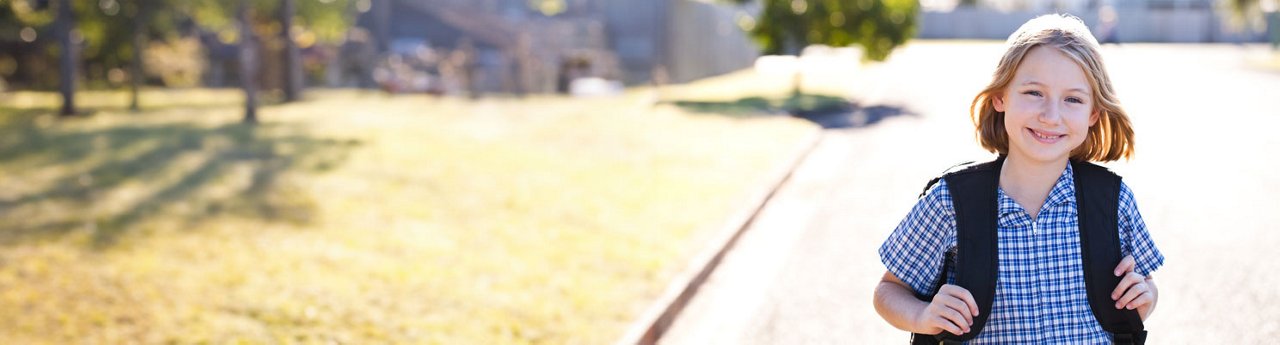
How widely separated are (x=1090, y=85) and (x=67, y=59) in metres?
19.7

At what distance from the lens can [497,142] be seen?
51.6 ft

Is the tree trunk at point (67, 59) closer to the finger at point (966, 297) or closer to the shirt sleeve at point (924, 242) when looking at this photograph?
the shirt sleeve at point (924, 242)

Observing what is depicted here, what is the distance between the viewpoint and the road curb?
6715 mm

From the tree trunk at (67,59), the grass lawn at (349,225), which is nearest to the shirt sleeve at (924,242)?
the grass lawn at (349,225)

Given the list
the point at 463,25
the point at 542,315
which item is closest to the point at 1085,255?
the point at 542,315

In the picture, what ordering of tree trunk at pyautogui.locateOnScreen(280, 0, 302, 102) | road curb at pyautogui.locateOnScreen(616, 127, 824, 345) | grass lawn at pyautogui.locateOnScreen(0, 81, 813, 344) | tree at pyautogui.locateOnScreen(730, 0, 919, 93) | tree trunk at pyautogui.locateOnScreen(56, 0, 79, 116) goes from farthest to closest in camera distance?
tree at pyautogui.locateOnScreen(730, 0, 919, 93) < tree trunk at pyautogui.locateOnScreen(280, 0, 302, 102) < tree trunk at pyautogui.locateOnScreen(56, 0, 79, 116) < grass lawn at pyautogui.locateOnScreen(0, 81, 813, 344) < road curb at pyautogui.locateOnScreen(616, 127, 824, 345)

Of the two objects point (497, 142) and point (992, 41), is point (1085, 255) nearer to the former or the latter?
point (497, 142)

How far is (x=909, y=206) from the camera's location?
36.4ft

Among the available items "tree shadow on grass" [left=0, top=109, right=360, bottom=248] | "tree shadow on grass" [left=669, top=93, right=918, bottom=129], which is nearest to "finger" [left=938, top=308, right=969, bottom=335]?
"tree shadow on grass" [left=0, top=109, right=360, bottom=248]

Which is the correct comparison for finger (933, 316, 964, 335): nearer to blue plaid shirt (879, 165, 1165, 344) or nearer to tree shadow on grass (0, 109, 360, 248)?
blue plaid shirt (879, 165, 1165, 344)

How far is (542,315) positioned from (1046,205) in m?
4.64

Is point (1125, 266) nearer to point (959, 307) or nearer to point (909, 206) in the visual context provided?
point (959, 307)

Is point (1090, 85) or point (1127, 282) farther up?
point (1090, 85)

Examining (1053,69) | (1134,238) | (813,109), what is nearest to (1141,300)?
(1134,238)
